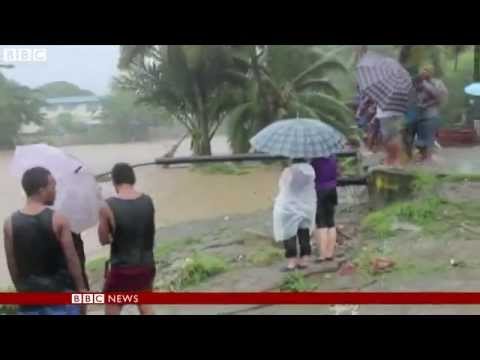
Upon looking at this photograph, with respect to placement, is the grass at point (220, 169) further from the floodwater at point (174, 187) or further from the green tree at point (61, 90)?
the green tree at point (61, 90)

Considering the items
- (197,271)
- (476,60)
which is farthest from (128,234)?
(476,60)

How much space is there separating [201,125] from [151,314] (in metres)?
1.24

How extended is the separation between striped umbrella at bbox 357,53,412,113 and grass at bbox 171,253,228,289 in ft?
4.66

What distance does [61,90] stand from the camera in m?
4.26

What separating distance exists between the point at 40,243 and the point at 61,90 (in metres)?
0.95

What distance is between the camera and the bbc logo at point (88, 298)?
4316 mm

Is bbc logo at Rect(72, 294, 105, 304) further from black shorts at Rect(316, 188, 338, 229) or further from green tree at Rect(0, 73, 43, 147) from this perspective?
black shorts at Rect(316, 188, 338, 229)

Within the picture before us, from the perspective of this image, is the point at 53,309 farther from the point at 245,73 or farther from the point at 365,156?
the point at 365,156

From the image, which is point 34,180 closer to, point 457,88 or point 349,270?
point 349,270

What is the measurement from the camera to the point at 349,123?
4.30 meters

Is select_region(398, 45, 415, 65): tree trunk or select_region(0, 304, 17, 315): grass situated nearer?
select_region(398, 45, 415, 65): tree trunk

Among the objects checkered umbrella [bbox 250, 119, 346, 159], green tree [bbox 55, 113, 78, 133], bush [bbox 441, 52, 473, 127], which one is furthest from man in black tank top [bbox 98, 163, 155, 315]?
bush [bbox 441, 52, 473, 127]

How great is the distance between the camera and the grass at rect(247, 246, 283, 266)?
14.1 feet
